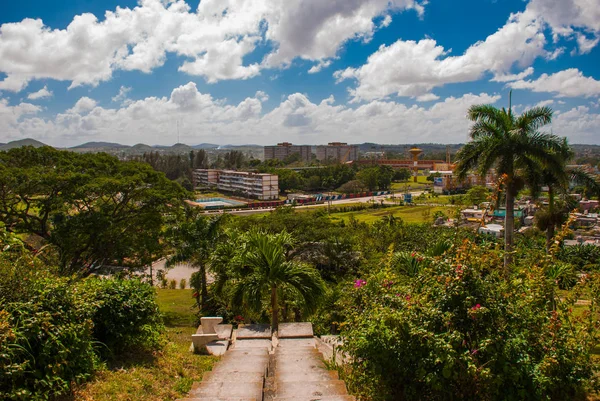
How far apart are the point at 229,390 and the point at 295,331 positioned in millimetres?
4165

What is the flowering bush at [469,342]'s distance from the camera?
4246 millimetres

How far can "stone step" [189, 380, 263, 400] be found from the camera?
540 cm

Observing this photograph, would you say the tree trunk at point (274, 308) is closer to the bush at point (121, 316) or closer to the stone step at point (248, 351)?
the stone step at point (248, 351)

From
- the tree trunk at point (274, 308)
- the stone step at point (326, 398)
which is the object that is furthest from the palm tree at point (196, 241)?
the stone step at point (326, 398)

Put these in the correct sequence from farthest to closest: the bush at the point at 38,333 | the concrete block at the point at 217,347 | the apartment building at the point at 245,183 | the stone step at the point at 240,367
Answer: the apartment building at the point at 245,183 → the concrete block at the point at 217,347 → the stone step at the point at 240,367 → the bush at the point at 38,333

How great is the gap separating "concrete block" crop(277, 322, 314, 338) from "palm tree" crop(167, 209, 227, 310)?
7279 mm

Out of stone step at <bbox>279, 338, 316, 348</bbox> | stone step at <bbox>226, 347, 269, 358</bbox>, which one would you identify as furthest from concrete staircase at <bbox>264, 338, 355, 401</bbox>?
stone step at <bbox>279, 338, 316, 348</bbox>

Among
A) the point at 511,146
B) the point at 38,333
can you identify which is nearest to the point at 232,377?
the point at 38,333

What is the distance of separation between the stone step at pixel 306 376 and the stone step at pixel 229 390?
0.45 meters

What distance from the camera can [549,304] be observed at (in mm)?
5320

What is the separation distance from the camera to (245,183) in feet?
313

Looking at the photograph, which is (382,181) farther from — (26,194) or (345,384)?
(345,384)

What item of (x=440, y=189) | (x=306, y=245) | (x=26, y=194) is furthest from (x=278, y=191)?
(x=26, y=194)

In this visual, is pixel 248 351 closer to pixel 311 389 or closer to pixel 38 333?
pixel 311 389
